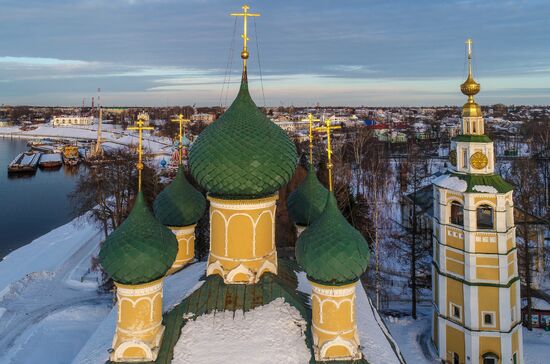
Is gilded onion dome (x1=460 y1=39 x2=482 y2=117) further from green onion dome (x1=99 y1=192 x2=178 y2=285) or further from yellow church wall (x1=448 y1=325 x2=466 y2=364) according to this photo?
green onion dome (x1=99 y1=192 x2=178 y2=285)

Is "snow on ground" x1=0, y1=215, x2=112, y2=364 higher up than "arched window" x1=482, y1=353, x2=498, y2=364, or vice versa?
"snow on ground" x1=0, y1=215, x2=112, y2=364

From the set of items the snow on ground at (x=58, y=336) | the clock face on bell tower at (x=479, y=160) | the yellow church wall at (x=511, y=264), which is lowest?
the snow on ground at (x=58, y=336)

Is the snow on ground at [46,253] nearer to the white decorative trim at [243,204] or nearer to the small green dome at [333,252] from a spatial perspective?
the white decorative trim at [243,204]

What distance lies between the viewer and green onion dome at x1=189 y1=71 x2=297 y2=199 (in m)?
6.04

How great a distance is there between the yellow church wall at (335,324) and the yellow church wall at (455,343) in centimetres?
608

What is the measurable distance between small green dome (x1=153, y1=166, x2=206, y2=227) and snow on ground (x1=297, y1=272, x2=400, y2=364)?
2.26m

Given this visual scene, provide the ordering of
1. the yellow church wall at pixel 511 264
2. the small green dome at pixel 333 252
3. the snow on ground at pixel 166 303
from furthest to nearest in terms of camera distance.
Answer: the yellow church wall at pixel 511 264 → the snow on ground at pixel 166 303 → the small green dome at pixel 333 252

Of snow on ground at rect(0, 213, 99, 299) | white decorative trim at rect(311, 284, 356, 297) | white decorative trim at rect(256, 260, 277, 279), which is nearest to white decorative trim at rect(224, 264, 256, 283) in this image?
white decorative trim at rect(256, 260, 277, 279)

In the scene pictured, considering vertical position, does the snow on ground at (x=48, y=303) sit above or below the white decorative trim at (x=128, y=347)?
below

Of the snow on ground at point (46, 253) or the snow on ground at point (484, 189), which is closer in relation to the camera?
the snow on ground at point (484, 189)

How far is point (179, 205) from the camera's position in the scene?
7746mm

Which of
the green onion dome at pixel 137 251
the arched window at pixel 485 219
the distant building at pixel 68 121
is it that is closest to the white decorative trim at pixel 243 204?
the green onion dome at pixel 137 251

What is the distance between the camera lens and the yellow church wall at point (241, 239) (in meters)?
6.24

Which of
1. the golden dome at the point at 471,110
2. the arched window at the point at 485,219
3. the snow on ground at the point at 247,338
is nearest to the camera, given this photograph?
the snow on ground at the point at 247,338
